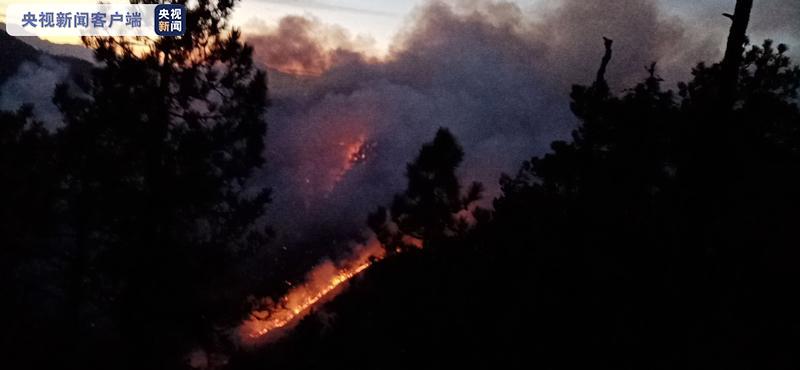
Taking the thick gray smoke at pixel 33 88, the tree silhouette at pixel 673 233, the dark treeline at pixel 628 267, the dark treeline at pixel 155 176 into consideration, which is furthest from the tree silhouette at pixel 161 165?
the thick gray smoke at pixel 33 88

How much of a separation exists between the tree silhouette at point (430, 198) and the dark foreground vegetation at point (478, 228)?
79 mm

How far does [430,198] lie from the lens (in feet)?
64.3

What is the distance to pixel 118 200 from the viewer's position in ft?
40.9

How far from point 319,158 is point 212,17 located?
508 feet

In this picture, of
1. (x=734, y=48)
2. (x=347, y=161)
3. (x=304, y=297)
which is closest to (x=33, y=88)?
(x=304, y=297)

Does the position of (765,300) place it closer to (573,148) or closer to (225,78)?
(573,148)

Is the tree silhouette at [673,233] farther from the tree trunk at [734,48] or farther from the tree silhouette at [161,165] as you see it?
the tree silhouette at [161,165]

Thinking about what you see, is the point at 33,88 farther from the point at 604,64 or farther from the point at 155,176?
the point at 604,64

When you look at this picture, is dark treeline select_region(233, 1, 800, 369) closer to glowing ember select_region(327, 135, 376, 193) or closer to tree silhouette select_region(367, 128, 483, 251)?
tree silhouette select_region(367, 128, 483, 251)

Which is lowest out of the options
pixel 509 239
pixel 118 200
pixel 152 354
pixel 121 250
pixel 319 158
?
pixel 319 158

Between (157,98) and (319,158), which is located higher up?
(157,98)

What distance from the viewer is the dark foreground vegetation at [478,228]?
353 inches

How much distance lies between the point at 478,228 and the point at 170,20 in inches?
349

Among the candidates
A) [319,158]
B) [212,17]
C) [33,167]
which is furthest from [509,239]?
[319,158]
